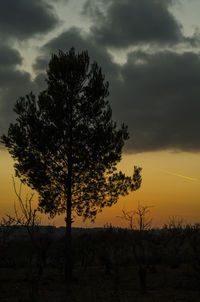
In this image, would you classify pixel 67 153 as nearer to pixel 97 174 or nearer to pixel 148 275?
pixel 97 174

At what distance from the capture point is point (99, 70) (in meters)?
22.1

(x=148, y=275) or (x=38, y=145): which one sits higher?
(x=38, y=145)

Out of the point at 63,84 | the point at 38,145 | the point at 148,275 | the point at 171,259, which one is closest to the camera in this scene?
the point at 38,145

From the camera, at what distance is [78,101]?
21.6m

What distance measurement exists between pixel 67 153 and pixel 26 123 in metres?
3.07

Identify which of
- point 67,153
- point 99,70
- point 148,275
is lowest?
point 148,275

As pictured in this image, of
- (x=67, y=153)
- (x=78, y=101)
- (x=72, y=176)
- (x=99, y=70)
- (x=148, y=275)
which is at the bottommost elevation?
(x=148, y=275)

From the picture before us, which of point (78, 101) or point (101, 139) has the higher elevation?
point (78, 101)

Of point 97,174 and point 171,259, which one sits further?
point 171,259

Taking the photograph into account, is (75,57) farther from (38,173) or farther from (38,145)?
(38,173)

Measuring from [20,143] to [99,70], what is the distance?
673 centimetres

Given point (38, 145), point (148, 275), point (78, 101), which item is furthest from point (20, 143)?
point (148, 275)

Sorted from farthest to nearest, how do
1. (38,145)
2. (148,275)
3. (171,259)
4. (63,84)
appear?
(171,259)
(148,275)
(63,84)
(38,145)

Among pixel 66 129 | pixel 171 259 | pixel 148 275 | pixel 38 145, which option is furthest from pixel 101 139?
pixel 171 259
